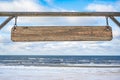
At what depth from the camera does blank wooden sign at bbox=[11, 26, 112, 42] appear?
Answer: 4.59 meters

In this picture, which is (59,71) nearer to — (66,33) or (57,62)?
(66,33)

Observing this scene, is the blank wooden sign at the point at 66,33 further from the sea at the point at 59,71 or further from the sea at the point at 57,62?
the sea at the point at 57,62

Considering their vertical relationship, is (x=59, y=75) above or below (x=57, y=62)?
above

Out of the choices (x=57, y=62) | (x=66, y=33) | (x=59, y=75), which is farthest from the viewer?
(x=57, y=62)

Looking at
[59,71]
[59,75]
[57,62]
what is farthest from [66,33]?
[57,62]

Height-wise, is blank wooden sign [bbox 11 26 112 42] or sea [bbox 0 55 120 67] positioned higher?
blank wooden sign [bbox 11 26 112 42]

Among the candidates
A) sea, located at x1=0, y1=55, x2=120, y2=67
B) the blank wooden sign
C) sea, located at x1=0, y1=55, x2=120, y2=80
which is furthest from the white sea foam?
sea, located at x1=0, y1=55, x2=120, y2=67

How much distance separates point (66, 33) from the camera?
459cm

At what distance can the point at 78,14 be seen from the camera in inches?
179

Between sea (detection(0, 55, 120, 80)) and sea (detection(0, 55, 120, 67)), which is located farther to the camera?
sea (detection(0, 55, 120, 67))

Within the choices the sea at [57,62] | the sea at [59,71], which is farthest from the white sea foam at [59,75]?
the sea at [57,62]

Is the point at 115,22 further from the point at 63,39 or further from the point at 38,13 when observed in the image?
the point at 38,13

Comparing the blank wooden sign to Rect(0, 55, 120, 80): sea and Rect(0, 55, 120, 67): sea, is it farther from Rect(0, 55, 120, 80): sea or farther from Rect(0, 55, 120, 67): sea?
Rect(0, 55, 120, 67): sea

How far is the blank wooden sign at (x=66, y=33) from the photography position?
459 centimetres
